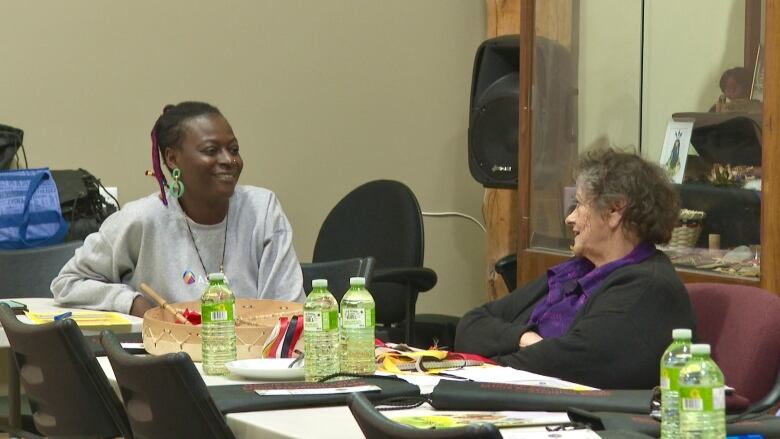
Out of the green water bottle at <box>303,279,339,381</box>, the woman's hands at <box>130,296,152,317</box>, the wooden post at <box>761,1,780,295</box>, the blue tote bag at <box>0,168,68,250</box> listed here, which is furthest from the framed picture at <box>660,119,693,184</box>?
the blue tote bag at <box>0,168,68,250</box>

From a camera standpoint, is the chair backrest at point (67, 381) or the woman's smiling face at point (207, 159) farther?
the woman's smiling face at point (207, 159)

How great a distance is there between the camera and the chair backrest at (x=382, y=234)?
469cm

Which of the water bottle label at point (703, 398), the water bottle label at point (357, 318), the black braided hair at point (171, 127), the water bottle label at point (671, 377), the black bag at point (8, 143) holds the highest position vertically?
the black braided hair at point (171, 127)

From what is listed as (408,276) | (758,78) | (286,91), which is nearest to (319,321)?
(758,78)

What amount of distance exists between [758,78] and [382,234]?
5.32 feet

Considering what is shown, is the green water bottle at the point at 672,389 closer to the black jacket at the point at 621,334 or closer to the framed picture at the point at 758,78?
the black jacket at the point at 621,334

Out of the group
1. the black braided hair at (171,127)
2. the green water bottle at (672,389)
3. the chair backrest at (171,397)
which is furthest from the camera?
the black braided hair at (171,127)

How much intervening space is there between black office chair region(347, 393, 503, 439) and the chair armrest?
106 inches

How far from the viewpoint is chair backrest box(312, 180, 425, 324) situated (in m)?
4.69

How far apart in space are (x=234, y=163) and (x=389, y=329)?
1175 millimetres

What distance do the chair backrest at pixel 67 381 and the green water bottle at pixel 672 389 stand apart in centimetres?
119

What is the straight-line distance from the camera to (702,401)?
1.71 m

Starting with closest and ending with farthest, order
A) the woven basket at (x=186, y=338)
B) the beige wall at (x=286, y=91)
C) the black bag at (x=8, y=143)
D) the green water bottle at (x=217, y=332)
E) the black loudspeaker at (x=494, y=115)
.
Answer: the green water bottle at (x=217, y=332) < the woven basket at (x=186, y=338) < the black bag at (x=8, y=143) < the beige wall at (x=286, y=91) < the black loudspeaker at (x=494, y=115)

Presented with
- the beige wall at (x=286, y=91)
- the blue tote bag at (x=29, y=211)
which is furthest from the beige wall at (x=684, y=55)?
the blue tote bag at (x=29, y=211)
